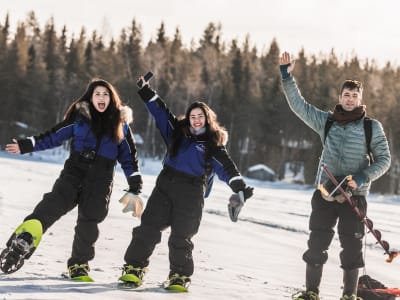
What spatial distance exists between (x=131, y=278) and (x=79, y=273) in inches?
17.4

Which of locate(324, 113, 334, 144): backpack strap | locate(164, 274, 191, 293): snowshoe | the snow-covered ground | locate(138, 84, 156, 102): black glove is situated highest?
locate(138, 84, 156, 102): black glove

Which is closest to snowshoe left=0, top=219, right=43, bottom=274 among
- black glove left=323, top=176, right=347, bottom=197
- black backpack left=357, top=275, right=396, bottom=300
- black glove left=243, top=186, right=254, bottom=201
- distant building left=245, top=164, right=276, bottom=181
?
black glove left=243, top=186, right=254, bottom=201

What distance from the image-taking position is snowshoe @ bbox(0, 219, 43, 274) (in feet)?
14.5

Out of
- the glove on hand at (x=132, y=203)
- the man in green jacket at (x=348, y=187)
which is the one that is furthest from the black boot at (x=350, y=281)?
the glove on hand at (x=132, y=203)

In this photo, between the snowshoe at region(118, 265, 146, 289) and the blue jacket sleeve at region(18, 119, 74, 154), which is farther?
the blue jacket sleeve at region(18, 119, 74, 154)

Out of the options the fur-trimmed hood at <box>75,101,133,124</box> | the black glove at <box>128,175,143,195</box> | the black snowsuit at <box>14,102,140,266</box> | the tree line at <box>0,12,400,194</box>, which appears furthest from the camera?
the tree line at <box>0,12,400,194</box>

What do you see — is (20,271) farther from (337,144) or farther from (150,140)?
(150,140)

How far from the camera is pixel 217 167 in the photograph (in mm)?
5094

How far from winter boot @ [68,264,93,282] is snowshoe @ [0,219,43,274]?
45cm

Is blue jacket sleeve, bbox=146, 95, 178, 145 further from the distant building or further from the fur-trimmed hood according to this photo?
the distant building

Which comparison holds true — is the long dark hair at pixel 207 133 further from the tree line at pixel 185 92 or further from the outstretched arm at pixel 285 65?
the tree line at pixel 185 92

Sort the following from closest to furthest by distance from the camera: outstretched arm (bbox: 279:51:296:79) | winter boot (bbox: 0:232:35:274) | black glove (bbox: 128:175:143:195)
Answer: winter boot (bbox: 0:232:35:274)
black glove (bbox: 128:175:143:195)
outstretched arm (bbox: 279:51:296:79)

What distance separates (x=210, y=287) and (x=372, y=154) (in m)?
1.82

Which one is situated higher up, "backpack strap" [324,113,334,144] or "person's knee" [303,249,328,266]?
"backpack strap" [324,113,334,144]
